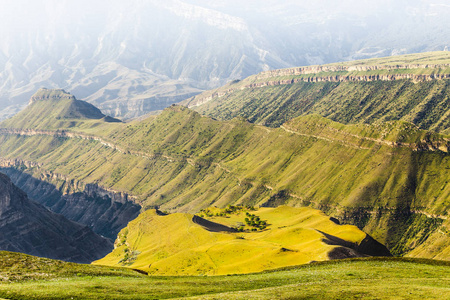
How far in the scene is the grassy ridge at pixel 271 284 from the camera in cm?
7619

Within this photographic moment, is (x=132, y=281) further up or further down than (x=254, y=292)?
further down

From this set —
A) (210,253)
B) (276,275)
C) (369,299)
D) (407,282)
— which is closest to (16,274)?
(276,275)

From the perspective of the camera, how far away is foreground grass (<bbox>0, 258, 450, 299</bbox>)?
75.9m

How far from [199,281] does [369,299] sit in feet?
132

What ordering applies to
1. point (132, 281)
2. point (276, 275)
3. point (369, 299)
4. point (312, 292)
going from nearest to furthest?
point (369, 299), point (312, 292), point (132, 281), point (276, 275)

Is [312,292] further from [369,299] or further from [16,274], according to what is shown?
[16,274]

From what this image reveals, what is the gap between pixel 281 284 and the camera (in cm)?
9175

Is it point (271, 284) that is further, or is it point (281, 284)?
point (271, 284)

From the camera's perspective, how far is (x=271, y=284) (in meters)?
92.2

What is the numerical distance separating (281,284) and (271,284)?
6.91 feet

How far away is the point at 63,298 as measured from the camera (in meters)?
74.8

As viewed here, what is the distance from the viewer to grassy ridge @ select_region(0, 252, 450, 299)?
3000 inches

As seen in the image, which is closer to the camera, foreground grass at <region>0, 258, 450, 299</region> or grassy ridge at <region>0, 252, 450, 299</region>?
foreground grass at <region>0, 258, 450, 299</region>

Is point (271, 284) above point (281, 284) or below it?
below
